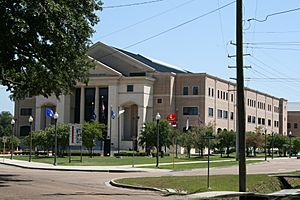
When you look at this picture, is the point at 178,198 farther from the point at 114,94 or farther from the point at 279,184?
the point at 114,94

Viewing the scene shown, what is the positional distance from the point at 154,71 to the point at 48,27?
85.0m

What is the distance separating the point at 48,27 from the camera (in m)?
Result: 22.5

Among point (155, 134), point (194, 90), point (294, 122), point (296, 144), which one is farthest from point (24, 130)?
point (294, 122)

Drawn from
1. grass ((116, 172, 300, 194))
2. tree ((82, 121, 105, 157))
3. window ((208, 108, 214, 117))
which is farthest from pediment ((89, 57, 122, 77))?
grass ((116, 172, 300, 194))

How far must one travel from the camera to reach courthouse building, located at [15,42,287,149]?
105188 mm

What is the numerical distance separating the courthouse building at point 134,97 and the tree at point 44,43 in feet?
233

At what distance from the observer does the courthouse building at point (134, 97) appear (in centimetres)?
10519

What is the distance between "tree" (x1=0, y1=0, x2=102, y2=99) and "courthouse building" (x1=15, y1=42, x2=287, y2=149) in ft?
233

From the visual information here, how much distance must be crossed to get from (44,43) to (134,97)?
80.1m

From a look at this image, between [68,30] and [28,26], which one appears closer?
[28,26]

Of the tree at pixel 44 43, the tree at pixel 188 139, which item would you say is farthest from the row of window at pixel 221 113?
the tree at pixel 44 43

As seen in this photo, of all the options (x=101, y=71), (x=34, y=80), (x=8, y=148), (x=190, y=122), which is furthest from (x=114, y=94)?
(x=34, y=80)

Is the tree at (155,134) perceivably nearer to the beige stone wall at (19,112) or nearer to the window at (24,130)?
the beige stone wall at (19,112)

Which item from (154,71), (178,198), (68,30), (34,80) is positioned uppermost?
(154,71)
